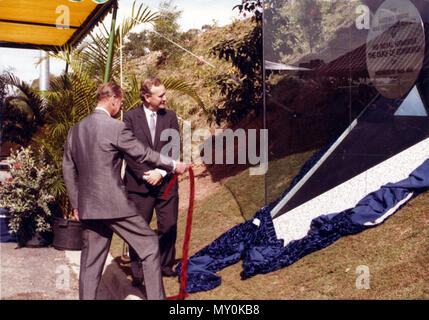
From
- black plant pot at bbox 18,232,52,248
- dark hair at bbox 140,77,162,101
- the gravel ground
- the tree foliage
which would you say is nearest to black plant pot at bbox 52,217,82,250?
the gravel ground

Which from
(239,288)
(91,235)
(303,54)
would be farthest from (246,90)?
(91,235)

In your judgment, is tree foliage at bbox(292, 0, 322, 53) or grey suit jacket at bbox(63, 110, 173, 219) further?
tree foliage at bbox(292, 0, 322, 53)

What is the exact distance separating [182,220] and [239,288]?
3.76 m

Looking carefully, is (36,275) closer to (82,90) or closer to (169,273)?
(169,273)

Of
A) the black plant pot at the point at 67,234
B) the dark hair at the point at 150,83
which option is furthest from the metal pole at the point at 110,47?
the black plant pot at the point at 67,234

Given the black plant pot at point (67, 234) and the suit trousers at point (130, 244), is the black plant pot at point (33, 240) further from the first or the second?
the suit trousers at point (130, 244)

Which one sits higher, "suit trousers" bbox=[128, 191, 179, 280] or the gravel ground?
"suit trousers" bbox=[128, 191, 179, 280]

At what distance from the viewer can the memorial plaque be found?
5.56 meters

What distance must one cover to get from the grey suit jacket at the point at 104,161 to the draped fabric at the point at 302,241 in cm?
145

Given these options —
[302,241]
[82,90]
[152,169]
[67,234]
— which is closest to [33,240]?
[67,234]

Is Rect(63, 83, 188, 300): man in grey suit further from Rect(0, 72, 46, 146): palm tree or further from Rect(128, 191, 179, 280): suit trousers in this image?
Rect(0, 72, 46, 146): palm tree

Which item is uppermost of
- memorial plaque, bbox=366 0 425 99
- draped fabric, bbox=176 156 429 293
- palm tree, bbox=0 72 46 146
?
memorial plaque, bbox=366 0 425 99

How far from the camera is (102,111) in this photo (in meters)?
3.88

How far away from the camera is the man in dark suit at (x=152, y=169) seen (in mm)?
4949
